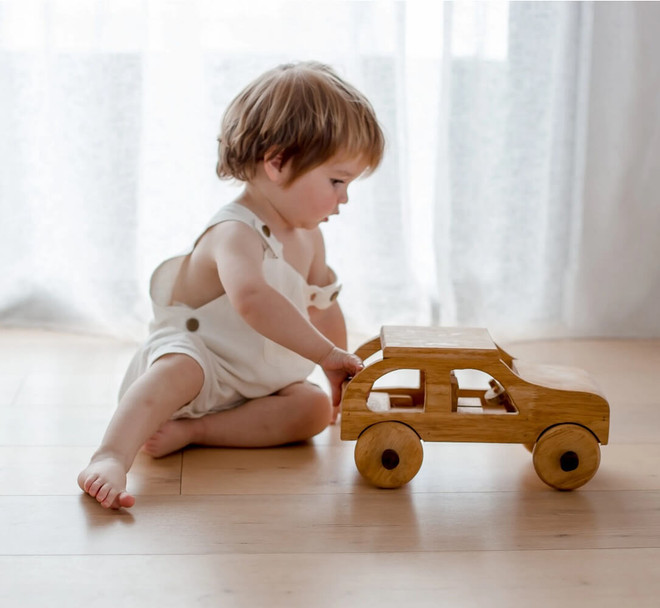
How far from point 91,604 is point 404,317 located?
113 cm

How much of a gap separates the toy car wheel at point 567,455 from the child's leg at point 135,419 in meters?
0.44

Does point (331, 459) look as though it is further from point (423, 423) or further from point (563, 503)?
point (563, 503)

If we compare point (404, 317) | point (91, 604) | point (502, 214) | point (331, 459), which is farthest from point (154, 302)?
point (502, 214)

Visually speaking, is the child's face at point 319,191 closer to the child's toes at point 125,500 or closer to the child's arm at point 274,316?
the child's arm at point 274,316

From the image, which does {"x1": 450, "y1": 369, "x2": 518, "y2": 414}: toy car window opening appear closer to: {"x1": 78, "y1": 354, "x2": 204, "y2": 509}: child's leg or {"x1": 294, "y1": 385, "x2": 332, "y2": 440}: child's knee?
{"x1": 294, "y1": 385, "x2": 332, "y2": 440}: child's knee

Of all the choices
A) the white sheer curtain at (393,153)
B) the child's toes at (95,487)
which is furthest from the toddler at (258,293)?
the white sheer curtain at (393,153)

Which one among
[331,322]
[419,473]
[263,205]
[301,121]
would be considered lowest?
[419,473]

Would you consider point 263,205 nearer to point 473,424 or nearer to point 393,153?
point 473,424

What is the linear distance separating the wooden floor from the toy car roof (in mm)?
163

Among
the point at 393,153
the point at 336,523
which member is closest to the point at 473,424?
the point at 336,523

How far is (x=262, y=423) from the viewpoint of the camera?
49.1 inches

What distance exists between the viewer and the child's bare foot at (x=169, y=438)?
1.17 m

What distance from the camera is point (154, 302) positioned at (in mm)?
1316

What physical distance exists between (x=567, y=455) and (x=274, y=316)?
1.26 ft
